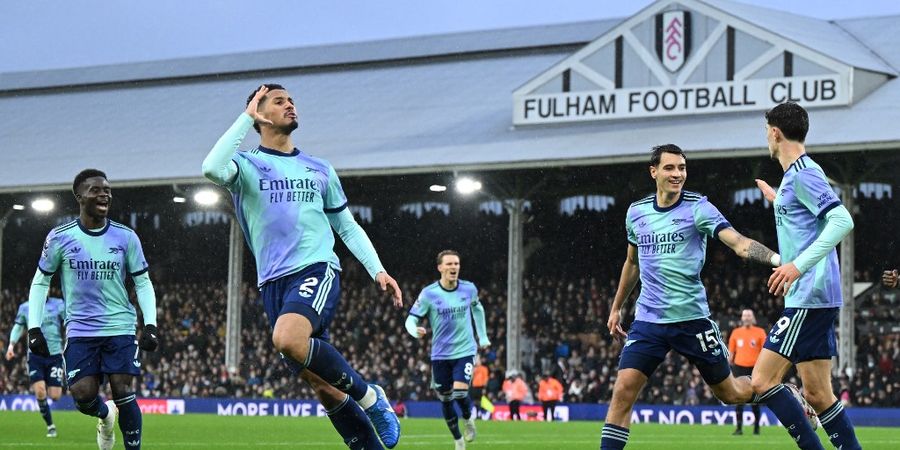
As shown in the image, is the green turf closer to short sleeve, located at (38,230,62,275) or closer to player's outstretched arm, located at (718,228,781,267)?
short sleeve, located at (38,230,62,275)

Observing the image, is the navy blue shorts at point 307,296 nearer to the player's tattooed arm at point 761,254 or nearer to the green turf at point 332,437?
the player's tattooed arm at point 761,254

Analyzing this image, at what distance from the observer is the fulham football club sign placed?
34.7 metres

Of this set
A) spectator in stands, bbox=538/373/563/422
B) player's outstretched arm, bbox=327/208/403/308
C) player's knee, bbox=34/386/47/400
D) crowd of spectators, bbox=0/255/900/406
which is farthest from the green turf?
crowd of spectators, bbox=0/255/900/406

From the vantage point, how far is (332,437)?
839 inches

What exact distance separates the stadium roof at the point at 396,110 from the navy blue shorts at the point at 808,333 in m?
21.5

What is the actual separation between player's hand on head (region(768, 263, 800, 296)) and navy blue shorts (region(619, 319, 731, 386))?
2.09 meters

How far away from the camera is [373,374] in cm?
4147

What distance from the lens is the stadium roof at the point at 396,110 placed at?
3462 cm

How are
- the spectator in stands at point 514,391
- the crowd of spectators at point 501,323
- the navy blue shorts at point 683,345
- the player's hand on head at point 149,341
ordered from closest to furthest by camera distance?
the navy blue shorts at point 683,345
the player's hand on head at point 149,341
the spectator in stands at point 514,391
the crowd of spectators at point 501,323

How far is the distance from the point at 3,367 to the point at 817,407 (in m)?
42.4

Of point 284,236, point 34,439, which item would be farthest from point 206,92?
point 284,236

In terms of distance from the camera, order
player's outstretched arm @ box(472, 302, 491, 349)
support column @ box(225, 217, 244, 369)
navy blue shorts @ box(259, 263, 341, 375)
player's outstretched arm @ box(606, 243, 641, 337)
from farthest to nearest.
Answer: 1. support column @ box(225, 217, 244, 369)
2. player's outstretched arm @ box(472, 302, 491, 349)
3. player's outstretched arm @ box(606, 243, 641, 337)
4. navy blue shorts @ box(259, 263, 341, 375)

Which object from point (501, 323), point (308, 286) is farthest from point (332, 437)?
point (501, 323)

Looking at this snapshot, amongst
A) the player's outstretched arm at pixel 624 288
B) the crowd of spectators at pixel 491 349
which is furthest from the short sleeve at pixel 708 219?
the crowd of spectators at pixel 491 349
